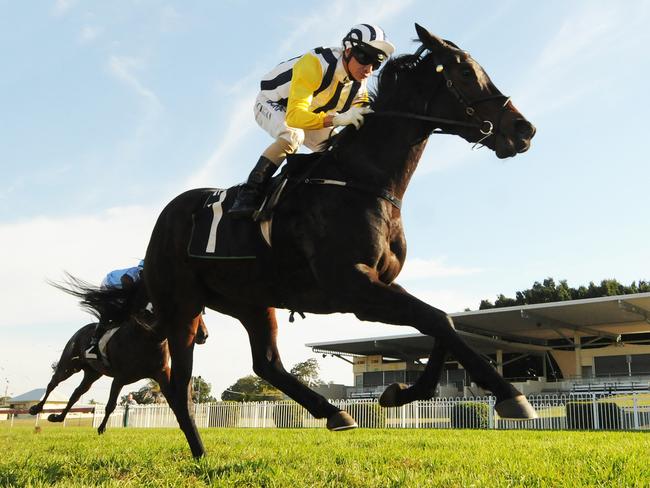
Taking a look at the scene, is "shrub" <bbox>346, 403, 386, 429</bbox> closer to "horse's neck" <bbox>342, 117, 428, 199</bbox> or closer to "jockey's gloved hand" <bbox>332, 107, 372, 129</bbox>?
"horse's neck" <bbox>342, 117, 428, 199</bbox>

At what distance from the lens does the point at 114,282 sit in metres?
9.45

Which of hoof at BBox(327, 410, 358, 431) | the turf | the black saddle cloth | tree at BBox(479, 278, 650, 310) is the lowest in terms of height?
the turf

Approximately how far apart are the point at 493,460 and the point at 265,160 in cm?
316

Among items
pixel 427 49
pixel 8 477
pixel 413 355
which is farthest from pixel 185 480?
pixel 413 355

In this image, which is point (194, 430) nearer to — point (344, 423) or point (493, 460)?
point (344, 423)

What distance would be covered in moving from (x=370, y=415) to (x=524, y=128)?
19.5 meters

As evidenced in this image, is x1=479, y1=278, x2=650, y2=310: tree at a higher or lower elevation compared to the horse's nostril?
higher

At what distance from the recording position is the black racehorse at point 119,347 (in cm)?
858

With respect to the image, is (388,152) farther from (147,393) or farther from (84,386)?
(147,393)

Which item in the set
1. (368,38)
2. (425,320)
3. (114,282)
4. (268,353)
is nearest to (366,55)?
(368,38)

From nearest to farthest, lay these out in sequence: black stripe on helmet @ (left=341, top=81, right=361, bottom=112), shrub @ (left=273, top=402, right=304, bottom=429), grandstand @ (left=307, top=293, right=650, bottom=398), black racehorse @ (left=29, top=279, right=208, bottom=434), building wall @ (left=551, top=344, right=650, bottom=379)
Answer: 1. black stripe on helmet @ (left=341, top=81, right=361, bottom=112)
2. black racehorse @ (left=29, top=279, right=208, bottom=434)
3. shrub @ (left=273, top=402, right=304, bottom=429)
4. grandstand @ (left=307, top=293, right=650, bottom=398)
5. building wall @ (left=551, top=344, right=650, bottom=379)

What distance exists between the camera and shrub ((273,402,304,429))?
2412 cm

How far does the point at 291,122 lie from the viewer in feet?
15.0

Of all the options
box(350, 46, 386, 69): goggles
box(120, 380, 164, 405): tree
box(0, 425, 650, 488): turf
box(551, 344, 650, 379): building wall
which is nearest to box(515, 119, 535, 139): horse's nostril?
box(350, 46, 386, 69): goggles
